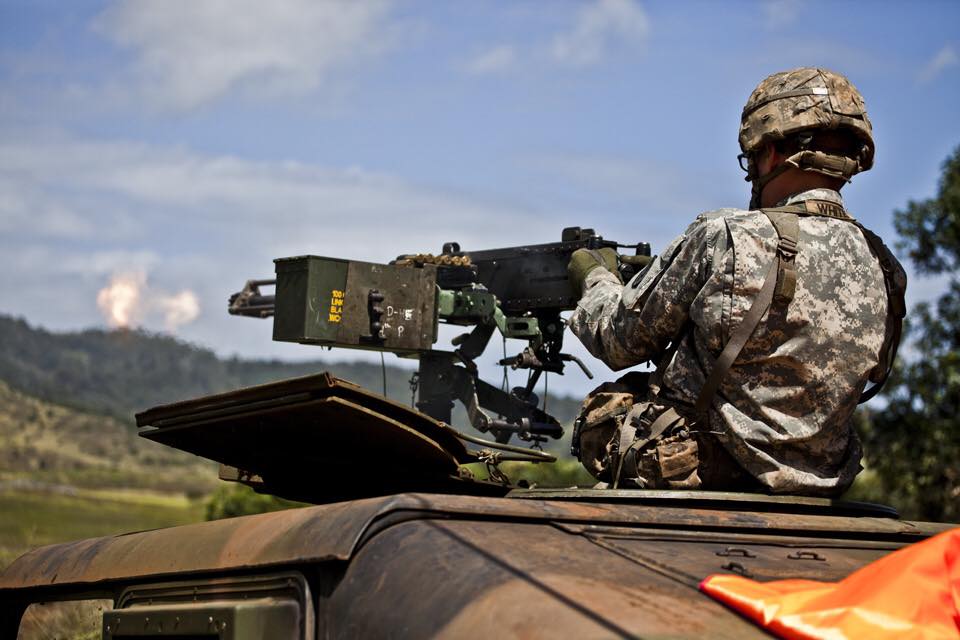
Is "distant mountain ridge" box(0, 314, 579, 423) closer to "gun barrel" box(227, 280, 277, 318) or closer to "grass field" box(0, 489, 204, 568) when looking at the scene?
"grass field" box(0, 489, 204, 568)

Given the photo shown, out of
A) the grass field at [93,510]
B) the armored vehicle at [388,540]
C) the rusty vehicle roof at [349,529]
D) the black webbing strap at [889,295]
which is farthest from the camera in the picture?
the grass field at [93,510]

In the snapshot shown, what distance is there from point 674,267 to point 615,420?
22.6 inches

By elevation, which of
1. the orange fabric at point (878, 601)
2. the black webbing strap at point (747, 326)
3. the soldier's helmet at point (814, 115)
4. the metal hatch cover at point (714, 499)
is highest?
the soldier's helmet at point (814, 115)

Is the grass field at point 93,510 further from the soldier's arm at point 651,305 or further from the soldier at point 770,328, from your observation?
the soldier at point 770,328

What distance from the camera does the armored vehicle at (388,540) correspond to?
3006 mm

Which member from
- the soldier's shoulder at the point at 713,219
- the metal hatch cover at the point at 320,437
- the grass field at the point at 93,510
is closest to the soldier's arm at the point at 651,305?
the soldier's shoulder at the point at 713,219

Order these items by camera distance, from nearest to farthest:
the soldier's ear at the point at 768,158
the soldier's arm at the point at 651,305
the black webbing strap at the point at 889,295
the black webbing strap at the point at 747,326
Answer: the black webbing strap at the point at 747,326 < the soldier's arm at the point at 651,305 < the black webbing strap at the point at 889,295 < the soldier's ear at the point at 768,158

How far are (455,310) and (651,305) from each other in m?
1.63

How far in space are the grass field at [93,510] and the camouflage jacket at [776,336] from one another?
31532 millimetres

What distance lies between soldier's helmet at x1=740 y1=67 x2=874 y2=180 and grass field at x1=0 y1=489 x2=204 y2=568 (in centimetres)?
3158

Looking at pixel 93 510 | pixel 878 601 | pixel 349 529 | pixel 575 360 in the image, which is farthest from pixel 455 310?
pixel 93 510

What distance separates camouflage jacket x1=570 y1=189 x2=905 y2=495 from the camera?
4312mm

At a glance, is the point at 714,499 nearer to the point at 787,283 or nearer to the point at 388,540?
the point at 787,283

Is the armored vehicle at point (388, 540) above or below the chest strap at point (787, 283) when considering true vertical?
below
